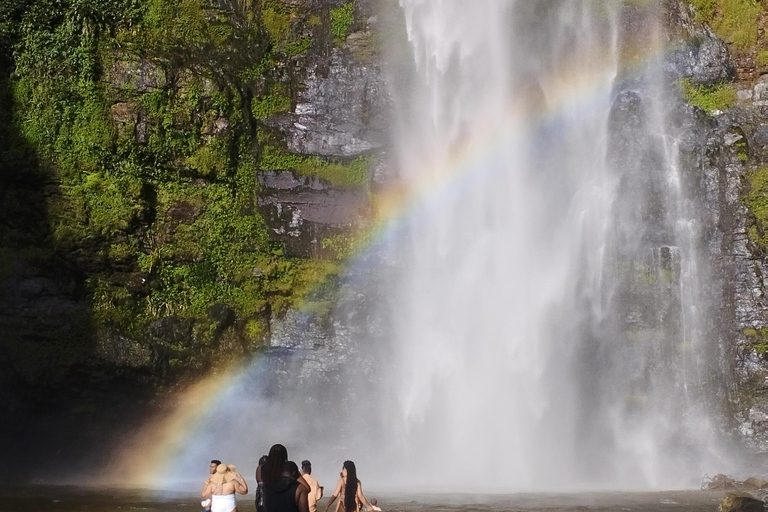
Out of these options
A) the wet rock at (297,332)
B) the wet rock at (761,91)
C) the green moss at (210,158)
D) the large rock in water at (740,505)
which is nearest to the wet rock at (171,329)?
the wet rock at (297,332)

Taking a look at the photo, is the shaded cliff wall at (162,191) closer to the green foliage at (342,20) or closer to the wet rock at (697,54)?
the green foliage at (342,20)

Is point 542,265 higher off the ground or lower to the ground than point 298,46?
lower

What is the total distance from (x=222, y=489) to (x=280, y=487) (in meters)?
3.16

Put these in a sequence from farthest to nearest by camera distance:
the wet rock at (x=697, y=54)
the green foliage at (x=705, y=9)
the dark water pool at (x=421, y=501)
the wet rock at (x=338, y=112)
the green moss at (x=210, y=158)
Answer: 1. the green foliage at (x=705, y=9)
2. the wet rock at (x=697, y=54)
3. the wet rock at (x=338, y=112)
4. the green moss at (x=210, y=158)
5. the dark water pool at (x=421, y=501)

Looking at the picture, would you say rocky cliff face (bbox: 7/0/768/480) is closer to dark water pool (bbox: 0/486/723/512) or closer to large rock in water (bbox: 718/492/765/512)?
dark water pool (bbox: 0/486/723/512)

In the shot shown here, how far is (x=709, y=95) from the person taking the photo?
23.2m

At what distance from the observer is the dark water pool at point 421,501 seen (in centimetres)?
1339

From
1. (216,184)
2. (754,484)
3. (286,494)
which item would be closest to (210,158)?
(216,184)

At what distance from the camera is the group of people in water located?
6.07 metres

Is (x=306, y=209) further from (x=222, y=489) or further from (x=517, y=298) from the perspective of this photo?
(x=222, y=489)

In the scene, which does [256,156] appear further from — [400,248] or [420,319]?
[420,319]

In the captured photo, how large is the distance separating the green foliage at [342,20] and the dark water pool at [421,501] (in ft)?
43.0

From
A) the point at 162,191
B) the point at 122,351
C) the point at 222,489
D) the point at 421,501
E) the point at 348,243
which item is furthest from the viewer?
the point at 348,243

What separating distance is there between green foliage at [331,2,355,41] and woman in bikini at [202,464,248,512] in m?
16.7
